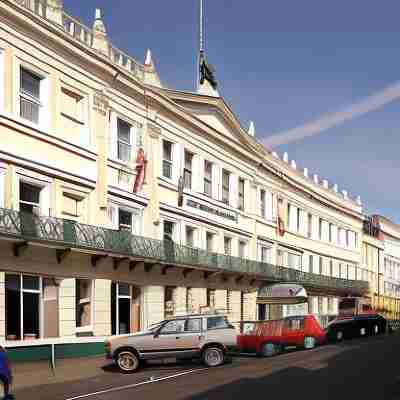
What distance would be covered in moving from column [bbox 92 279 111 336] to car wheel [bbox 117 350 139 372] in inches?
201

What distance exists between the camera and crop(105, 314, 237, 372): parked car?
2112cm

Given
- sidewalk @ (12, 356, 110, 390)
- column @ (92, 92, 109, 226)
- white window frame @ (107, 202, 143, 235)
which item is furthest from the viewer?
white window frame @ (107, 202, 143, 235)

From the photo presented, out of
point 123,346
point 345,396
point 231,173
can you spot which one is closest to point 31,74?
point 123,346

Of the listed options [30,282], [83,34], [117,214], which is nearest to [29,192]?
[30,282]

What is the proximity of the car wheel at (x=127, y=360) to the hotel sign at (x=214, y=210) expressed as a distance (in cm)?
1398

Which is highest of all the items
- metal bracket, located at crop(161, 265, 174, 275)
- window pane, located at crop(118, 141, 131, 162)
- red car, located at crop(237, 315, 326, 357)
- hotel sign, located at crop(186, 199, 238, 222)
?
window pane, located at crop(118, 141, 131, 162)

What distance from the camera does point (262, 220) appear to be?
4406 cm

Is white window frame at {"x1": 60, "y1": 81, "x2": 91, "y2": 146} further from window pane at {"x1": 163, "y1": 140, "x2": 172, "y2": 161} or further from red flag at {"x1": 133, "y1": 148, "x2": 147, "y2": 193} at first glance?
window pane at {"x1": 163, "y1": 140, "x2": 172, "y2": 161}

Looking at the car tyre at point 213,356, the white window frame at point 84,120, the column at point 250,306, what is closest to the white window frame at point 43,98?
the white window frame at point 84,120

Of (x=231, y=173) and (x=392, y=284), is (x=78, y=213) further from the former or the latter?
(x=392, y=284)

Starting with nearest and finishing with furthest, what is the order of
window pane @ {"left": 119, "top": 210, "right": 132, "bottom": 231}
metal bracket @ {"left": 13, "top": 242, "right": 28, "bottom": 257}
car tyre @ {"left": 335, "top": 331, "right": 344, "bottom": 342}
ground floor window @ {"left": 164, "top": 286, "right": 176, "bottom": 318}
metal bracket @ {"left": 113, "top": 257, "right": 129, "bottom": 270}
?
1. metal bracket @ {"left": 13, "top": 242, "right": 28, "bottom": 257}
2. metal bracket @ {"left": 113, "top": 257, "right": 129, "bottom": 270}
3. window pane @ {"left": 119, "top": 210, "right": 132, "bottom": 231}
4. ground floor window @ {"left": 164, "top": 286, "right": 176, "bottom": 318}
5. car tyre @ {"left": 335, "top": 331, "right": 344, "bottom": 342}

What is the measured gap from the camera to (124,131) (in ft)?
97.1

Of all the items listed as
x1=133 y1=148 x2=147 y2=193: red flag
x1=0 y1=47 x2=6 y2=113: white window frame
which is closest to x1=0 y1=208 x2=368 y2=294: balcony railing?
x1=133 y1=148 x2=147 y2=193: red flag

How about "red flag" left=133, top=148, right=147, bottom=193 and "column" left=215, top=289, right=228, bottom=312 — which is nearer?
"red flag" left=133, top=148, right=147, bottom=193
